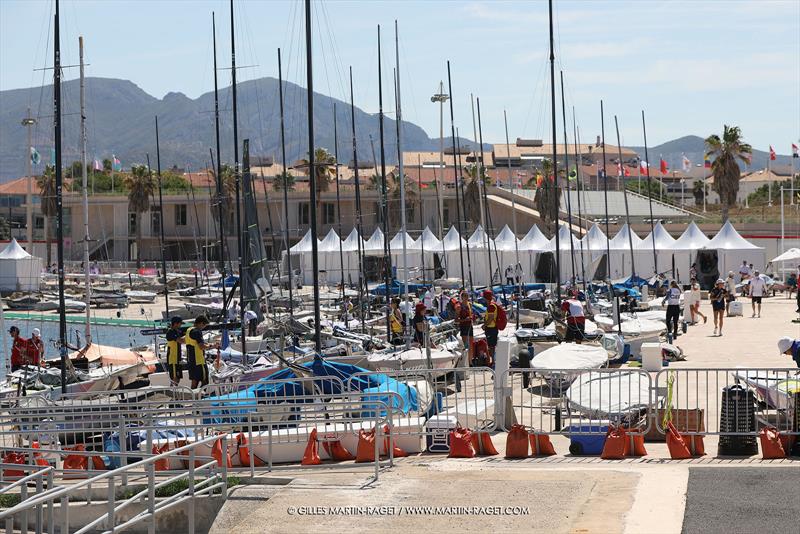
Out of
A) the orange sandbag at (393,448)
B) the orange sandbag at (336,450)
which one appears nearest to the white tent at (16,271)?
the orange sandbag at (336,450)

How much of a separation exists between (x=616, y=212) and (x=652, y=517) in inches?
3196

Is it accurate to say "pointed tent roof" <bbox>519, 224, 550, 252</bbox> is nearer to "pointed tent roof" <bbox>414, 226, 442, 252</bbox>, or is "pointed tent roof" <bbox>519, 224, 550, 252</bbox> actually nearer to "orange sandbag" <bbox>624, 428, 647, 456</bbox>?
"pointed tent roof" <bbox>414, 226, 442, 252</bbox>

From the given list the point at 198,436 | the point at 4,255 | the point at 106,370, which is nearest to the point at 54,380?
the point at 106,370

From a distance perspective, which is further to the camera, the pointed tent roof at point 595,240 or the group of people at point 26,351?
the pointed tent roof at point 595,240

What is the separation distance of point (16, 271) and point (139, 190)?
884 inches

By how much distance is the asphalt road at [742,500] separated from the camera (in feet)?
36.0

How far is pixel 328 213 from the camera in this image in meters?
96.2

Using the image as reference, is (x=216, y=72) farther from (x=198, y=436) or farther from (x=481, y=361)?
(x=198, y=436)

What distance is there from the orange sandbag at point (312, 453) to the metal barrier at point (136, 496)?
1.48m

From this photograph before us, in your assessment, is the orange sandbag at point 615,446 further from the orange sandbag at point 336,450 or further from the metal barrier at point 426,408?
the orange sandbag at point 336,450

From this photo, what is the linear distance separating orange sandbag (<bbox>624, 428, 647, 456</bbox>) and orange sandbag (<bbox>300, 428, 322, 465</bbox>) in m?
4.08

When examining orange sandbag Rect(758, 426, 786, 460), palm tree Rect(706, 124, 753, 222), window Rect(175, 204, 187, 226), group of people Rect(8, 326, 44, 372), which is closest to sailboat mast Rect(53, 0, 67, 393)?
group of people Rect(8, 326, 44, 372)

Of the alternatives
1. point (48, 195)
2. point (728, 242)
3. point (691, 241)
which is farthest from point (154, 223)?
point (728, 242)

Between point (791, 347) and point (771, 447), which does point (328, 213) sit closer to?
point (791, 347)
